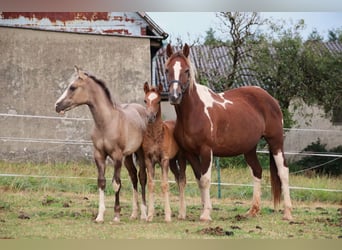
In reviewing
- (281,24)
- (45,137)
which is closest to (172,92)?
(45,137)

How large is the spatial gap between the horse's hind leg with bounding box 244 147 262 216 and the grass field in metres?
0.10

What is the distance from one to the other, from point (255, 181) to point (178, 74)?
62.9 inches

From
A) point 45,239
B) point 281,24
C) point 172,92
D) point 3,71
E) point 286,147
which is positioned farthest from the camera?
point 281,24

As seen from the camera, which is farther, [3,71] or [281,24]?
[281,24]

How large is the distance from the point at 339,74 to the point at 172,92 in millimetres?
5402

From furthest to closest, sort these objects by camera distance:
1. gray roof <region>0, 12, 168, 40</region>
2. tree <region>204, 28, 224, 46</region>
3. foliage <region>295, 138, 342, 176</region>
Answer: tree <region>204, 28, 224, 46</region> → foliage <region>295, 138, 342, 176</region> → gray roof <region>0, 12, 168, 40</region>

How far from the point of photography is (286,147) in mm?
9859

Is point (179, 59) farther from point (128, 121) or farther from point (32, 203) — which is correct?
point (32, 203)

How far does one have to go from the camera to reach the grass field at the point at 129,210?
18.1 ft

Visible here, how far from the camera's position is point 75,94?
5867mm

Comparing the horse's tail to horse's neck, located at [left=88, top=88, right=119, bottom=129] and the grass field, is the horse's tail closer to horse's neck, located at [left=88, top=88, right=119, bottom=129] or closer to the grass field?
the grass field

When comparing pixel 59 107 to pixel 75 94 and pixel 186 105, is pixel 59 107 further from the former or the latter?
pixel 186 105

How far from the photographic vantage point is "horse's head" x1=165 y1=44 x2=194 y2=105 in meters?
5.75

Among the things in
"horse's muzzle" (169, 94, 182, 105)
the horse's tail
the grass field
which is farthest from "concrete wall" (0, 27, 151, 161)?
"horse's muzzle" (169, 94, 182, 105)
